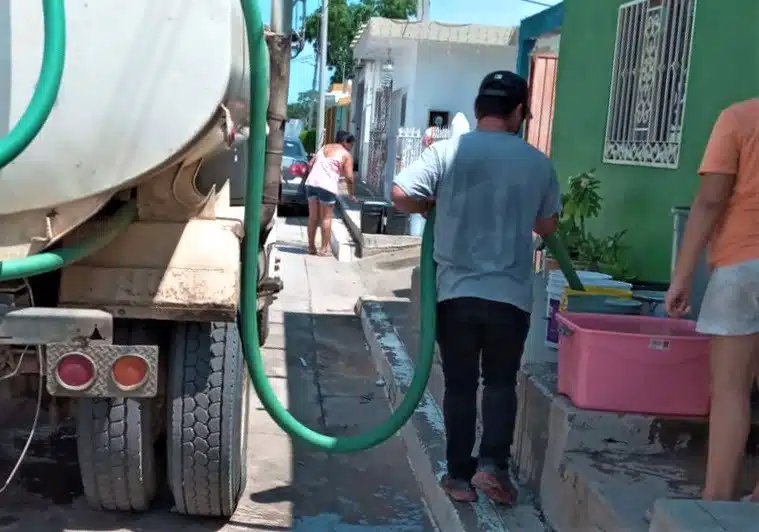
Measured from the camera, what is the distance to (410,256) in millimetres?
11500

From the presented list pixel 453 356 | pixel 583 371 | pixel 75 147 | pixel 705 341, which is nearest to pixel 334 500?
pixel 453 356

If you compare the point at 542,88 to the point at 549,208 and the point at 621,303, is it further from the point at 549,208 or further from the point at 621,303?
the point at 549,208

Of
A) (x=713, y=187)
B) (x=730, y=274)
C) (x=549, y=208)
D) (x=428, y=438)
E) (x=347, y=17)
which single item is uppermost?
(x=347, y=17)

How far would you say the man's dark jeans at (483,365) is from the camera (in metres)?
3.55

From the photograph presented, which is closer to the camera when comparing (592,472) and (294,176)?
(592,472)

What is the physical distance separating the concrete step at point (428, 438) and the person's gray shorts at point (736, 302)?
1.13m

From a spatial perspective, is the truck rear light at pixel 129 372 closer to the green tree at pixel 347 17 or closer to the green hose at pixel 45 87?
the green hose at pixel 45 87

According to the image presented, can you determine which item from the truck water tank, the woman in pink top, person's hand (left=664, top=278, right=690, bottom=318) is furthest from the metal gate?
the truck water tank

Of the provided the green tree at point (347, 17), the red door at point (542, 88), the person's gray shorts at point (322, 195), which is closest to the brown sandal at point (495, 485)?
the red door at point (542, 88)

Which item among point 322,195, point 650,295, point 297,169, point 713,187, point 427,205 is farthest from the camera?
point 297,169

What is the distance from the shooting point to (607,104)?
7.05 metres

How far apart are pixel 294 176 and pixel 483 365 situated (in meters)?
13.6

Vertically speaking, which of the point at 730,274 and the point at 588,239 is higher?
the point at 730,274

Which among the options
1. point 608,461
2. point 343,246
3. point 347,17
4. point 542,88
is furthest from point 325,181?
point 347,17
